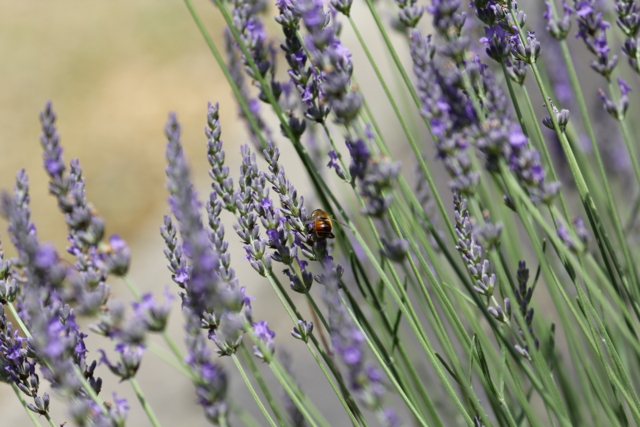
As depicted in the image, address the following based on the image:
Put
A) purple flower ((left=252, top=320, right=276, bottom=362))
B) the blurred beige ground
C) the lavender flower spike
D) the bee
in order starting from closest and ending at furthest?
the lavender flower spike < purple flower ((left=252, top=320, right=276, bottom=362)) < the bee < the blurred beige ground

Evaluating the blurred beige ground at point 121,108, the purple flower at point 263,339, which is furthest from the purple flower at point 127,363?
the blurred beige ground at point 121,108

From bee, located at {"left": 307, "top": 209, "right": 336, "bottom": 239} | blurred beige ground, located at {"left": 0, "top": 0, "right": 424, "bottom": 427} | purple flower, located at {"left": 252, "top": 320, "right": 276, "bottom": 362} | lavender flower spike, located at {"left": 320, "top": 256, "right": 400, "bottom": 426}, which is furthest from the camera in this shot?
blurred beige ground, located at {"left": 0, "top": 0, "right": 424, "bottom": 427}

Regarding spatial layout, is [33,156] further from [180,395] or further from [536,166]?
[536,166]

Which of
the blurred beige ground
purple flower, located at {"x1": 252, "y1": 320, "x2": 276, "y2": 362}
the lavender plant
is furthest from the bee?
the blurred beige ground

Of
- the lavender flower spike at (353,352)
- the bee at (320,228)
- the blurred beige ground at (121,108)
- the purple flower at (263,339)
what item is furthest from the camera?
the blurred beige ground at (121,108)

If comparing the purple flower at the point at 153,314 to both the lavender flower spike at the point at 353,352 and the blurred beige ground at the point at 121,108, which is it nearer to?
the lavender flower spike at the point at 353,352

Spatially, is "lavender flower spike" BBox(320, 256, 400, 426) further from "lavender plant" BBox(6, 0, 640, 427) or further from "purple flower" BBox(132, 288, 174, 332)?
"purple flower" BBox(132, 288, 174, 332)

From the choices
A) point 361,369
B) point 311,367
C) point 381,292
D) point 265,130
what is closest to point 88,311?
point 361,369

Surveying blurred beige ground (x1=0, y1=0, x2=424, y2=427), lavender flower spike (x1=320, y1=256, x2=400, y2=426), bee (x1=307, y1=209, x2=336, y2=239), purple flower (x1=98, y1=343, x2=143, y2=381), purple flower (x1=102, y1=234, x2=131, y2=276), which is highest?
blurred beige ground (x1=0, y1=0, x2=424, y2=427)
